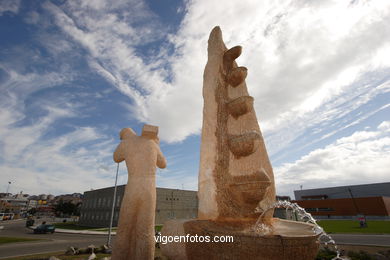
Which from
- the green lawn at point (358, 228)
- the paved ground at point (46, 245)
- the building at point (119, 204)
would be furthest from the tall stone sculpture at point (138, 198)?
the building at point (119, 204)

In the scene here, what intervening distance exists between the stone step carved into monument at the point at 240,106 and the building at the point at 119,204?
25232 millimetres

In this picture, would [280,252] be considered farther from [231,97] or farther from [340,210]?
[340,210]

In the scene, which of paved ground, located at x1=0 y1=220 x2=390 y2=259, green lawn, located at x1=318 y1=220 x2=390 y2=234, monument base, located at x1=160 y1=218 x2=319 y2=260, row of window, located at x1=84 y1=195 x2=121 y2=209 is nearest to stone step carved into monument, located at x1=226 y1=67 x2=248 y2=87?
monument base, located at x1=160 y1=218 x2=319 y2=260

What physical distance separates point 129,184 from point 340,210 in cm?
4118

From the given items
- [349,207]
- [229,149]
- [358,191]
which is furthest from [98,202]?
[358,191]

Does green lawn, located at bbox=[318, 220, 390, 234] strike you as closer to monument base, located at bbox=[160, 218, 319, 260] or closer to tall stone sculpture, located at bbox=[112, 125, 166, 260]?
monument base, located at bbox=[160, 218, 319, 260]

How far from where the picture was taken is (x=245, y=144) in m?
3.46

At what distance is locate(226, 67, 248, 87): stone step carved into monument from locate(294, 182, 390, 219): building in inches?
1437

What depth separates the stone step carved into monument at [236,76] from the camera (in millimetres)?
4234

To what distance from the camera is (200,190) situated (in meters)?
3.61

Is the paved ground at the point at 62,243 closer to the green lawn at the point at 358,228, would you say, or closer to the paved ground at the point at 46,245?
the paved ground at the point at 46,245

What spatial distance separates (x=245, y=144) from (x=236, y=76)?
156cm

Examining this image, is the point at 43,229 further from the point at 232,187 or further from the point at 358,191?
the point at 358,191

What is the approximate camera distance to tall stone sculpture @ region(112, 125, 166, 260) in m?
4.45
